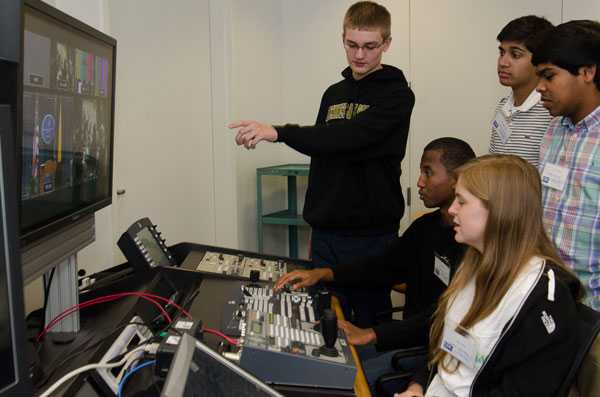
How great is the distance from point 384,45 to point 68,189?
1.21 meters

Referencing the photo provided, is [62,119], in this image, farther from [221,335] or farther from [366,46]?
[366,46]

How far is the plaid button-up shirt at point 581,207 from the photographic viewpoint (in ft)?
5.32

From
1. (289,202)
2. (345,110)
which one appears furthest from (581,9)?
(289,202)

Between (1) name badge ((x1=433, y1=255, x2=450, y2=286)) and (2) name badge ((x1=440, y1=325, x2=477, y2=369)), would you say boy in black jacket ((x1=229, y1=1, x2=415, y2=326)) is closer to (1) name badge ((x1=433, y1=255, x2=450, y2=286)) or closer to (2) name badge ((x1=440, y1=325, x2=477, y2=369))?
(1) name badge ((x1=433, y1=255, x2=450, y2=286))

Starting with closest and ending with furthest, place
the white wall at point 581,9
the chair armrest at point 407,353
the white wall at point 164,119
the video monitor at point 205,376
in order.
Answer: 1. the video monitor at point 205,376
2. the chair armrest at point 407,353
3. the white wall at point 164,119
4. the white wall at point 581,9

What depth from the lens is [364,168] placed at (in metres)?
1.90

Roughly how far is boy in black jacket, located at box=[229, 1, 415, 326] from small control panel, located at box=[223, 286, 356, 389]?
717mm

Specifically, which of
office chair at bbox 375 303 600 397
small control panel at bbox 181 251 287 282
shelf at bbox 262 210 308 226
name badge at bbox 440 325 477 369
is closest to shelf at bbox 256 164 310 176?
shelf at bbox 262 210 308 226

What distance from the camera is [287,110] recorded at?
3.76 metres

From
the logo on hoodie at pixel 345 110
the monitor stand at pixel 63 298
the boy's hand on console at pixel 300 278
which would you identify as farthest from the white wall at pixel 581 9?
the monitor stand at pixel 63 298

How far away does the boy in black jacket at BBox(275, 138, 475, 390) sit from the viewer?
1.67 m

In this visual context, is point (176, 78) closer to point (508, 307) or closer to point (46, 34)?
point (46, 34)

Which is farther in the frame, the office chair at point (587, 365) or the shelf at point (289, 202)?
the shelf at point (289, 202)

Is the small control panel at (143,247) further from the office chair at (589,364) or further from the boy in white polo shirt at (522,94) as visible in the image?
the boy in white polo shirt at (522,94)
